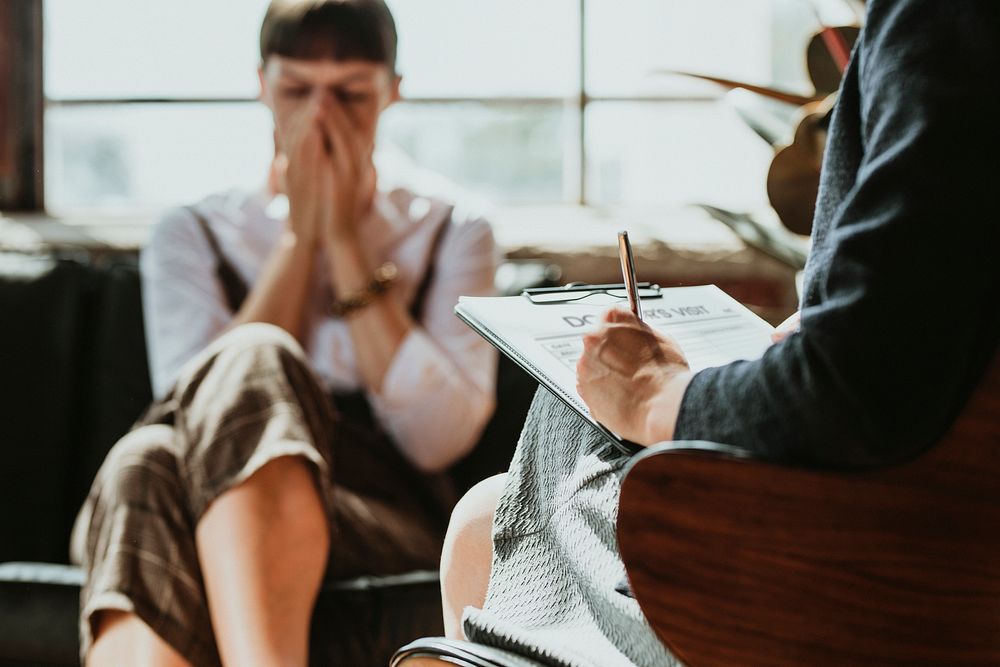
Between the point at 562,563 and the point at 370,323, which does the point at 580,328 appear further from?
the point at 370,323

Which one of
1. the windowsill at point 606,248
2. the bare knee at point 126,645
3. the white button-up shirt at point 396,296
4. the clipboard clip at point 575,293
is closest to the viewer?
the clipboard clip at point 575,293

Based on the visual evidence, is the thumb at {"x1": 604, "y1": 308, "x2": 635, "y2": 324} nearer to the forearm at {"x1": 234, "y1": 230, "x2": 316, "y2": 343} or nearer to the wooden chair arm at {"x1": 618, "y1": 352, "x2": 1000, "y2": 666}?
the wooden chair arm at {"x1": 618, "y1": 352, "x2": 1000, "y2": 666}

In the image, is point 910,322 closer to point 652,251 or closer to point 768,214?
point 652,251

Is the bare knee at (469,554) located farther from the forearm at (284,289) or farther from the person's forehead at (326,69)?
the person's forehead at (326,69)

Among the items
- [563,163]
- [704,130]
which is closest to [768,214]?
[704,130]

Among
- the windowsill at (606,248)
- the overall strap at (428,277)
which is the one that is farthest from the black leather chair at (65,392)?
the windowsill at (606,248)

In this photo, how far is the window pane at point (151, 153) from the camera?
2576 mm

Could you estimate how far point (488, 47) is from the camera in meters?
2.54

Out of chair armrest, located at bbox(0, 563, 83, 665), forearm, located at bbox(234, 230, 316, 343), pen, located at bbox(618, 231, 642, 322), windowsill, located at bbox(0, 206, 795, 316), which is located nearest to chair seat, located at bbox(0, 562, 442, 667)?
chair armrest, located at bbox(0, 563, 83, 665)

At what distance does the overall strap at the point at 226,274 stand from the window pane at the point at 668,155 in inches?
45.5

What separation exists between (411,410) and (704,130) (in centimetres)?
141

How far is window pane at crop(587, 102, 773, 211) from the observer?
256 cm

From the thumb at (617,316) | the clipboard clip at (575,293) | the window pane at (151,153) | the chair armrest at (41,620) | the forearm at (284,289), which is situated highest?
the window pane at (151,153)

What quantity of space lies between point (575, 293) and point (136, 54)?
217 centimetres
